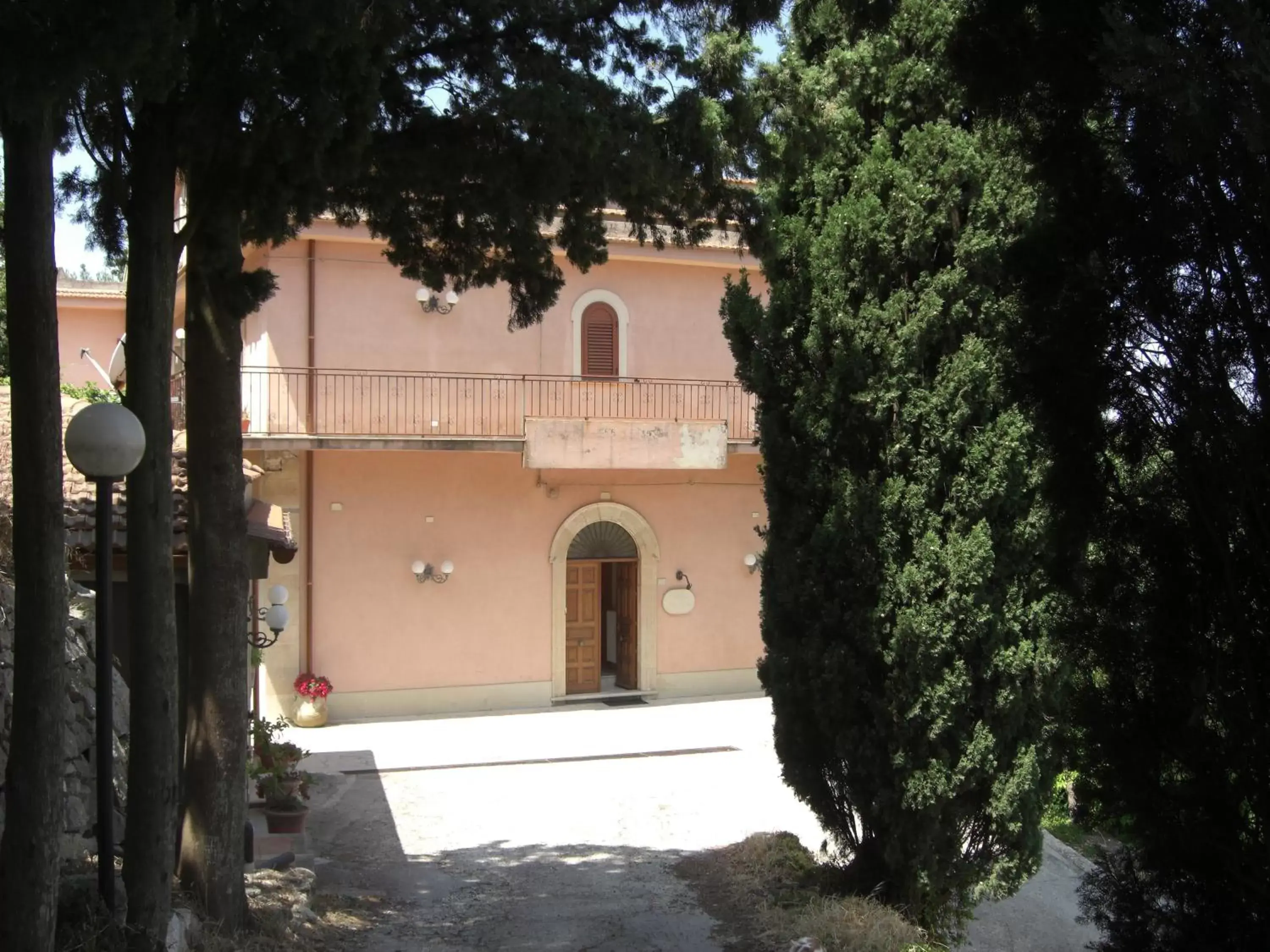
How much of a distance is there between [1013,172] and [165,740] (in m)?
5.24

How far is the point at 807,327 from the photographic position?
7.32 metres

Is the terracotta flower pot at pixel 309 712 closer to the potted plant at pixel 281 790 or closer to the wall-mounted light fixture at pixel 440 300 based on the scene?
the wall-mounted light fixture at pixel 440 300

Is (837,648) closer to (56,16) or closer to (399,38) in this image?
(399,38)

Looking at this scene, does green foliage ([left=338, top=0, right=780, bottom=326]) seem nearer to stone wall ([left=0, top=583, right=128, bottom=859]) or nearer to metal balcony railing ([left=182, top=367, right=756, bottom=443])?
stone wall ([left=0, top=583, right=128, bottom=859])

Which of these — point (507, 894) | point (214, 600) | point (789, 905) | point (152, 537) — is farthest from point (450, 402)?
point (152, 537)

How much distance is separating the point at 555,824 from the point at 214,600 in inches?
207

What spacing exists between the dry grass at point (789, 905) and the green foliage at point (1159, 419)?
2.65m

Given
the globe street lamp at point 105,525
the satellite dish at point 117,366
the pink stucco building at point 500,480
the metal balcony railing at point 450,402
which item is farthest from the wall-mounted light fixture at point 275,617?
the satellite dish at point 117,366

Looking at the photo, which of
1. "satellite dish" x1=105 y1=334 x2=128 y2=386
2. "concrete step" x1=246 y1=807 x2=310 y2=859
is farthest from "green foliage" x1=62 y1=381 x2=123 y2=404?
"concrete step" x1=246 y1=807 x2=310 y2=859

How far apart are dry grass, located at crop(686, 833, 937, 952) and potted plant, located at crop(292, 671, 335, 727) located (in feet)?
30.1

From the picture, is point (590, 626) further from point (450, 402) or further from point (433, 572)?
point (450, 402)

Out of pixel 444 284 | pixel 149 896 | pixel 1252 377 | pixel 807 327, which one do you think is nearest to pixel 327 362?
pixel 444 284

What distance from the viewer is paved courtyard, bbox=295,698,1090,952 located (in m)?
7.59

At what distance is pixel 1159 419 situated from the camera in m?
3.91
